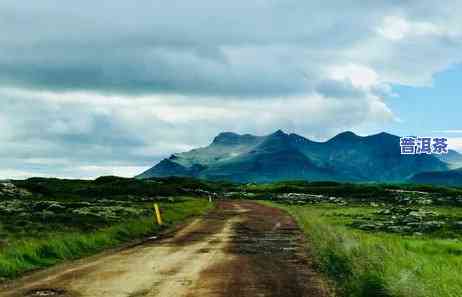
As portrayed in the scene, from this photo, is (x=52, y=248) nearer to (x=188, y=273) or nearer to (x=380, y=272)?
(x=188, y=273)

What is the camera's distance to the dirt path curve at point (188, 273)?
16906mm

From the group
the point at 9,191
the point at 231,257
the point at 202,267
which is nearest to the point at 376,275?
the point at 202,267

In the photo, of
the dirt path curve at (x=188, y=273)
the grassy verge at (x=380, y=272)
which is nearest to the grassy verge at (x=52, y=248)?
the dirt path curve at (x=188, y=273)

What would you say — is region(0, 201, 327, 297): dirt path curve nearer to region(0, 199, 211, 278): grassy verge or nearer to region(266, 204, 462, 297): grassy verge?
region(266, 204, 462, 297): grassy verge

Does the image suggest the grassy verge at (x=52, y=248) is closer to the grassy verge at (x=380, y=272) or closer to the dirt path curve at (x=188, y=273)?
the dirt path curve at (x=188, y=273)

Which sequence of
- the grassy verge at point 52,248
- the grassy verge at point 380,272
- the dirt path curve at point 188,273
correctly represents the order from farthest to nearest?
1. the grassy verge at point 52,248
2. the dirt path curve at point 188,273
3. the grassy verge at point 380,272


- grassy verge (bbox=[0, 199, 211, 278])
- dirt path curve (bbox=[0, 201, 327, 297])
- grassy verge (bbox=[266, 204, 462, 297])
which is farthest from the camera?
grassy verge (bbox=[0, 199, 211, 278])

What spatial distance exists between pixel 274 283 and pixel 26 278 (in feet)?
→ 26.7

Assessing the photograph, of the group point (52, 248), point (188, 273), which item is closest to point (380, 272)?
point (188, 273)

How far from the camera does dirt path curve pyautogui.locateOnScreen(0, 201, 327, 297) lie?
55.5 feet

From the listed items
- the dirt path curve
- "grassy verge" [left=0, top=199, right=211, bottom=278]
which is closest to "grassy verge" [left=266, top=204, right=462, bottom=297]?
the dirt path curve

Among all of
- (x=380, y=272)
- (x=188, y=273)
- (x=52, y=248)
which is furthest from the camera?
(x=52, y=248)

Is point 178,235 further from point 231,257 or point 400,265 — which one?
point 400,265

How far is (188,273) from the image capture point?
20.5 metres
